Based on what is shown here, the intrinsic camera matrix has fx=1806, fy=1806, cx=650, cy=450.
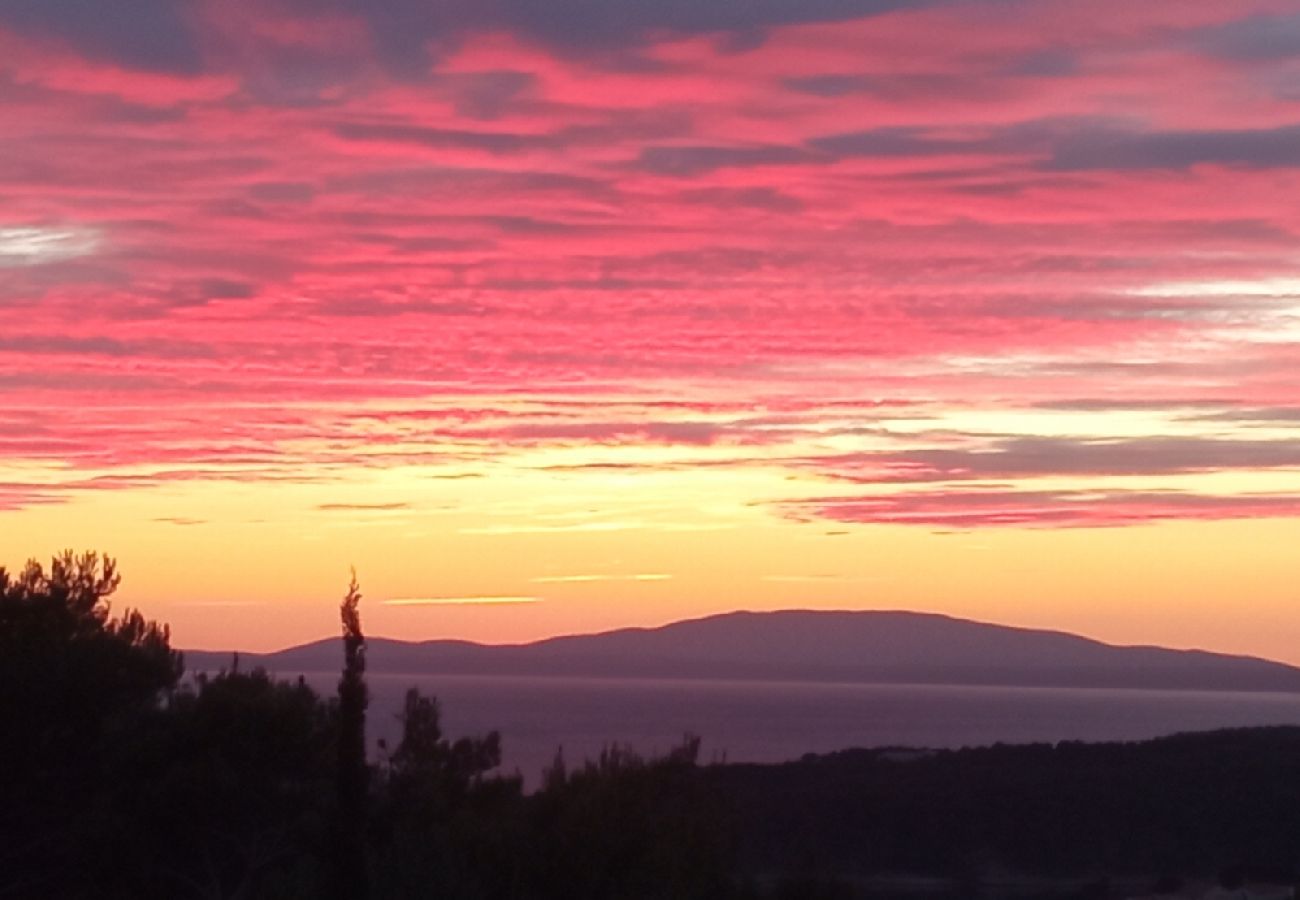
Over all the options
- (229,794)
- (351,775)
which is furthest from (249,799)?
(351,775)

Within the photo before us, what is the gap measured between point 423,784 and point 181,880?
2878 millimetres

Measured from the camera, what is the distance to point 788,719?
141 m

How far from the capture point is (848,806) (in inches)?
1651

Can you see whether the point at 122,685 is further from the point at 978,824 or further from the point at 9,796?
the point at 978,824

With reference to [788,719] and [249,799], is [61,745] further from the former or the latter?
[788,719]

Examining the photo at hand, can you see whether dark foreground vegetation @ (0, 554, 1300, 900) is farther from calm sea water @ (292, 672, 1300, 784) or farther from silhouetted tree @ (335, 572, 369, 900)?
calm sea water @ (292, 672, 1300, 784)

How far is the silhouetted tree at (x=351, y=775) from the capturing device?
1659 centimetres

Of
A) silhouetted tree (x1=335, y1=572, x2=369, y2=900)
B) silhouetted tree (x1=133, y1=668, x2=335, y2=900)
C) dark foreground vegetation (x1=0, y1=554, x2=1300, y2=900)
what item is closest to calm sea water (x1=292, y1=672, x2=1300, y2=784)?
dark foreground vegetation (x1=0, y1=554, x2=1300, y2=900)

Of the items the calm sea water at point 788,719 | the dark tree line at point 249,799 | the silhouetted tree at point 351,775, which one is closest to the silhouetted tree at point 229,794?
the dark tree line at point 249,799

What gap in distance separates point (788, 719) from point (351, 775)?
4976 inches

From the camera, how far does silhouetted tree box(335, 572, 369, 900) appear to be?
653 inches

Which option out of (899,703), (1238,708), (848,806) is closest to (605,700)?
(899,703)

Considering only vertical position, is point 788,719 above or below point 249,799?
above

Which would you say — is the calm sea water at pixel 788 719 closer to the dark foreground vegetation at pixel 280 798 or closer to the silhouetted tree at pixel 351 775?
the dark foreground vegetation at pixel 280 798
